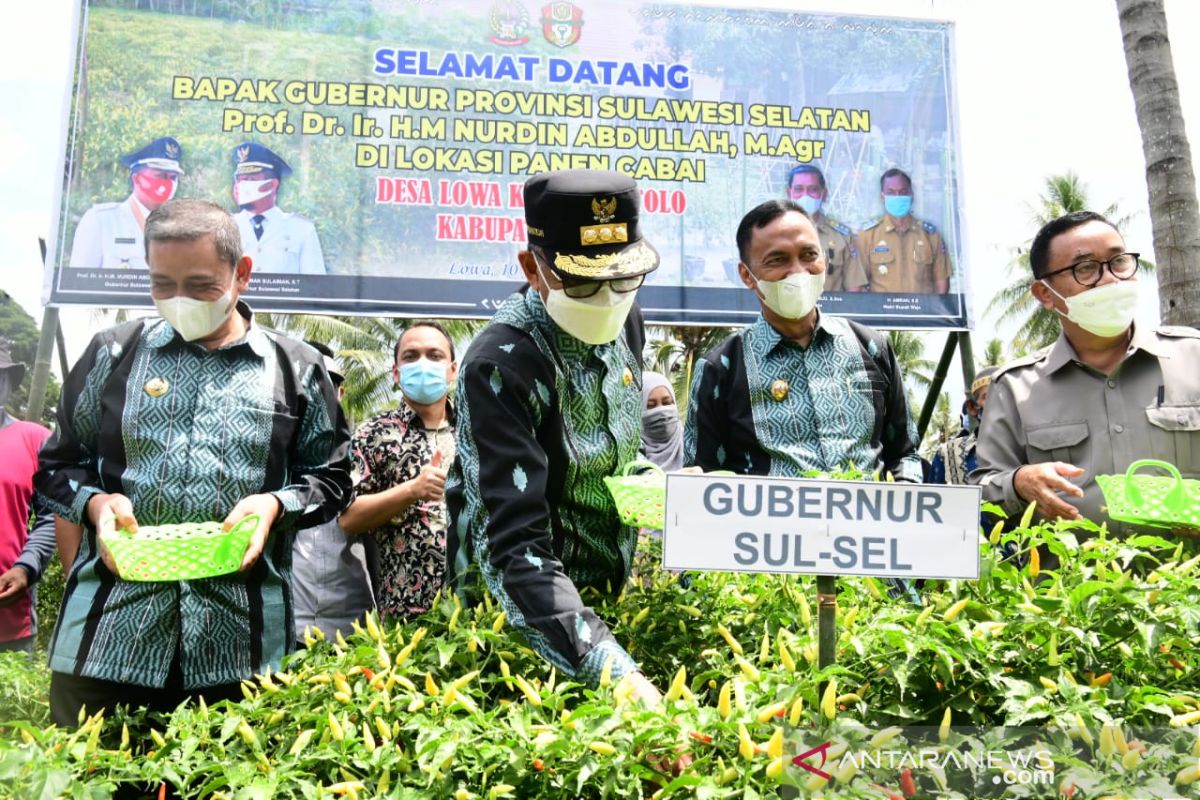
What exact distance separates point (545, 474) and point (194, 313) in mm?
1099

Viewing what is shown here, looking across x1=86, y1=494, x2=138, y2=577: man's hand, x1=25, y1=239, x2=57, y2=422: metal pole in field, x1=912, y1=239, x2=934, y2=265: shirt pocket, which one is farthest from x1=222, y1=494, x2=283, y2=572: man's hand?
x1=912, y1=239, x2=934, y2=265: shirt pocket

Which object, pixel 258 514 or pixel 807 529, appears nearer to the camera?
pixel 807 529

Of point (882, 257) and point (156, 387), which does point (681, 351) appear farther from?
point (156, 387)

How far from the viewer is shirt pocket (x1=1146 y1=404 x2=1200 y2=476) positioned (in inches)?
106

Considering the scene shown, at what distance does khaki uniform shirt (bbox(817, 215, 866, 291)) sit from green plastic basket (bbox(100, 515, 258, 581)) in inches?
192

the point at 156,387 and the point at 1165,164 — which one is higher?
the point at 1165,164

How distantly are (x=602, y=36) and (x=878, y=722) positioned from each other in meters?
5.71

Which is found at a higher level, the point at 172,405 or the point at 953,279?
the point at 953,279

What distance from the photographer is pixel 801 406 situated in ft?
8.76

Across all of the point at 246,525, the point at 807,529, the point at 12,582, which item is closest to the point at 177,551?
the point at 246,525

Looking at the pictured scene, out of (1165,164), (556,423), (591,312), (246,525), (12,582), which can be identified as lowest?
(12,582)

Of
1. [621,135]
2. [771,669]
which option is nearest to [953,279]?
[621,135]

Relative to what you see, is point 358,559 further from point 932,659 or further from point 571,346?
point 932,659

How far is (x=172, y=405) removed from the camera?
240 centimetres
